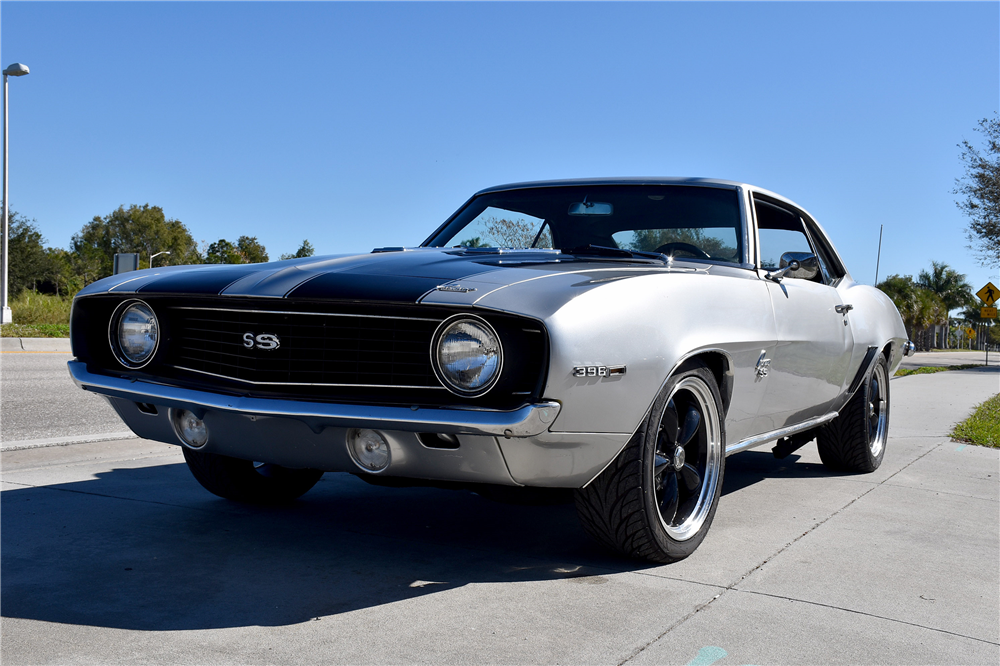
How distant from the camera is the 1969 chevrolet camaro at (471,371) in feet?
8.41

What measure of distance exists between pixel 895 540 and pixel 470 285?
7.09ft

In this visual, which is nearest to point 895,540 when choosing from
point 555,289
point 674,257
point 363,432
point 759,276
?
point 759,276

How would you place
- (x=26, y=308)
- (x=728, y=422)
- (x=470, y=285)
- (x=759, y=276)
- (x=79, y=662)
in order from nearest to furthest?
(x=79, y=662) → (x=470, y=285) → (x=728, y=422) → (x=759, y=276) → (x=26, y=308)

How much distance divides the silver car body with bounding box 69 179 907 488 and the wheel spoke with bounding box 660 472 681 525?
36 centimetres

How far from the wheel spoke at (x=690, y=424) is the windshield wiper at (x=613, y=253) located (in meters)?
0.62

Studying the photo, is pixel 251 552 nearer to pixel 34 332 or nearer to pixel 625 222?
pixel 625 222

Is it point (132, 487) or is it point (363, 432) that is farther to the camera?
point (132, 487)

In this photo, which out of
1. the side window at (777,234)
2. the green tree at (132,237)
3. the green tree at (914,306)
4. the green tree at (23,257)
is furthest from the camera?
the green tree at (132,237)

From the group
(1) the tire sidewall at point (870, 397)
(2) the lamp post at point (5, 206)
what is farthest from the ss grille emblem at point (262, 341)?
(2) the lamp post at point (5, 206)

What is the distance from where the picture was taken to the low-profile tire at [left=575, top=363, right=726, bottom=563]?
286 cm

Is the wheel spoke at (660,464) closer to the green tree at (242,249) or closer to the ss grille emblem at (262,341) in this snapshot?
the ss grille emblem at (262,341)

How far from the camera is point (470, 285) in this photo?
2646mm

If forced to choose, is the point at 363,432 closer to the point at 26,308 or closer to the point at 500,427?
the point at 500,427

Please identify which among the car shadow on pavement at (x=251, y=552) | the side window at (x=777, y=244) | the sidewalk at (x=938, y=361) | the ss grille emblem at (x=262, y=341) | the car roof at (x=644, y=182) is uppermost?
the car roof at (x=644, y=182)
